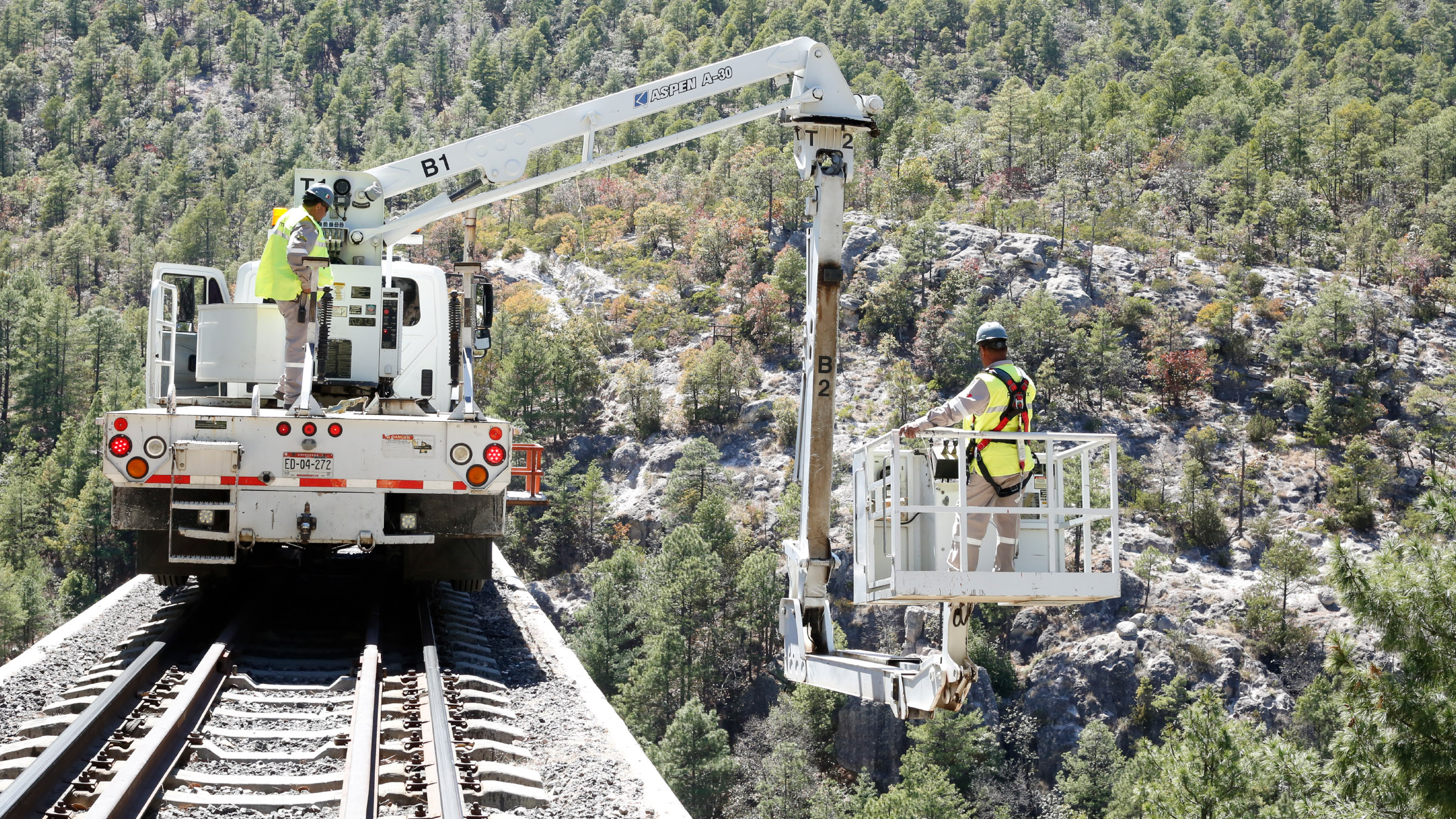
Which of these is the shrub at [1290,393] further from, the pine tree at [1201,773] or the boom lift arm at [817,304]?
the boom lift arm at [817,304]

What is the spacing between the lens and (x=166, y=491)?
9.16m

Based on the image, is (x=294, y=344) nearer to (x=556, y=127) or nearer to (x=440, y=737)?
(x=556, y=127)

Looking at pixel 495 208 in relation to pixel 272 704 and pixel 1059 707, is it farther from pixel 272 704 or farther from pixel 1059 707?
pixel 272 704

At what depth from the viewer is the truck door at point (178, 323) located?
1053 cm

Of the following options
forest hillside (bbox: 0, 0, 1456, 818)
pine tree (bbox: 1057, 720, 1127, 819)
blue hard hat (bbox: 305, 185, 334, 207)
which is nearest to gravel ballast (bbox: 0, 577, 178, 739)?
blue hard hat (bbox: 305, 185, 334, 207)

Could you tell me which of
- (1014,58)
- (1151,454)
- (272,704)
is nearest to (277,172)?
(1014,58)

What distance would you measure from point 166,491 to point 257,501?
752 mm

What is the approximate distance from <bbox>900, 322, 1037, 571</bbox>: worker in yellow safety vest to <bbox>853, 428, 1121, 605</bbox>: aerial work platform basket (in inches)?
1.9

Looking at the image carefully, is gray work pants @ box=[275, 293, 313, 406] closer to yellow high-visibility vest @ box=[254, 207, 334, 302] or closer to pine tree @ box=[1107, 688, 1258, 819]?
yellow high-visibility vest @ box=[254, 207, 334, 302]

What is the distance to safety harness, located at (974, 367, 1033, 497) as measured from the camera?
6559 mm

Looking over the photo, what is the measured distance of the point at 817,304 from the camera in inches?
297

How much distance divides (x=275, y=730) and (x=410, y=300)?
5.22m

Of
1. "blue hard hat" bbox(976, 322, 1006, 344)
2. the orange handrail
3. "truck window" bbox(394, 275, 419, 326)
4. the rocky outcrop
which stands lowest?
the rocky outcrop

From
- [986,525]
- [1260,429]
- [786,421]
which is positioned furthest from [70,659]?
[1260,429]
